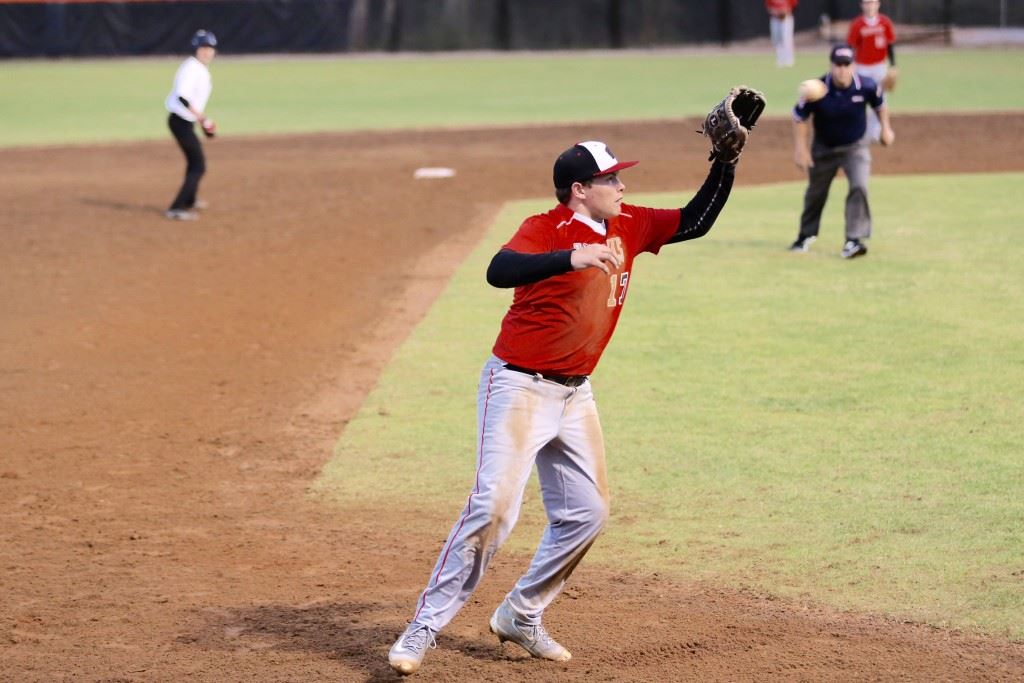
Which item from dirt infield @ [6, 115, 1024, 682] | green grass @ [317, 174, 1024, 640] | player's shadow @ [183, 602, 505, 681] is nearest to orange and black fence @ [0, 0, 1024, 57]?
dirt infield @ [6, 115, 1024, 682]

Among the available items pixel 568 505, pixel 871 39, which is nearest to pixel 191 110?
pixel 871 39

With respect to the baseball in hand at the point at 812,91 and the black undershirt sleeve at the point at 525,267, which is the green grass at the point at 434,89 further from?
the black undershirt sleeve at the point at 525,267

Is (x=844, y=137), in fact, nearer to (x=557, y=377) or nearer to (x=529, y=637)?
(x=557, y=377)

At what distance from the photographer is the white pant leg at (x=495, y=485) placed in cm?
554

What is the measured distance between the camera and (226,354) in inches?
460

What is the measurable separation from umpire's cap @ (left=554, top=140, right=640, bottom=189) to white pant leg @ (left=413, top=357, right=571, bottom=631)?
84cm

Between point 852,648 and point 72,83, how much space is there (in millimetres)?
36946

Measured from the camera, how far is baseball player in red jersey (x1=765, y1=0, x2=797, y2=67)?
37656mm

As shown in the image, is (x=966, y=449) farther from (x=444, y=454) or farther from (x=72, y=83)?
(x=72, y=83)

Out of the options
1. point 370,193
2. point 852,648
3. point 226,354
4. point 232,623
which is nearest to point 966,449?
point 852,648

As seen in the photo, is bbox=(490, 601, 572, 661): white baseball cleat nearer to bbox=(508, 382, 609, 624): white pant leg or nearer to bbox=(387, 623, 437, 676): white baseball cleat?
bbox=(508, 382, 609, 624): white pant leg

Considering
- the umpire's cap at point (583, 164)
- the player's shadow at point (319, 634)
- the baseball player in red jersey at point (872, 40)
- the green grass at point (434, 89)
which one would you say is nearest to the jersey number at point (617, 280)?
the umpire's cap at point (583, 164)

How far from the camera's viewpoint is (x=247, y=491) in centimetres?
Result: 831

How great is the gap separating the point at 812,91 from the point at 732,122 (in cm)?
820
